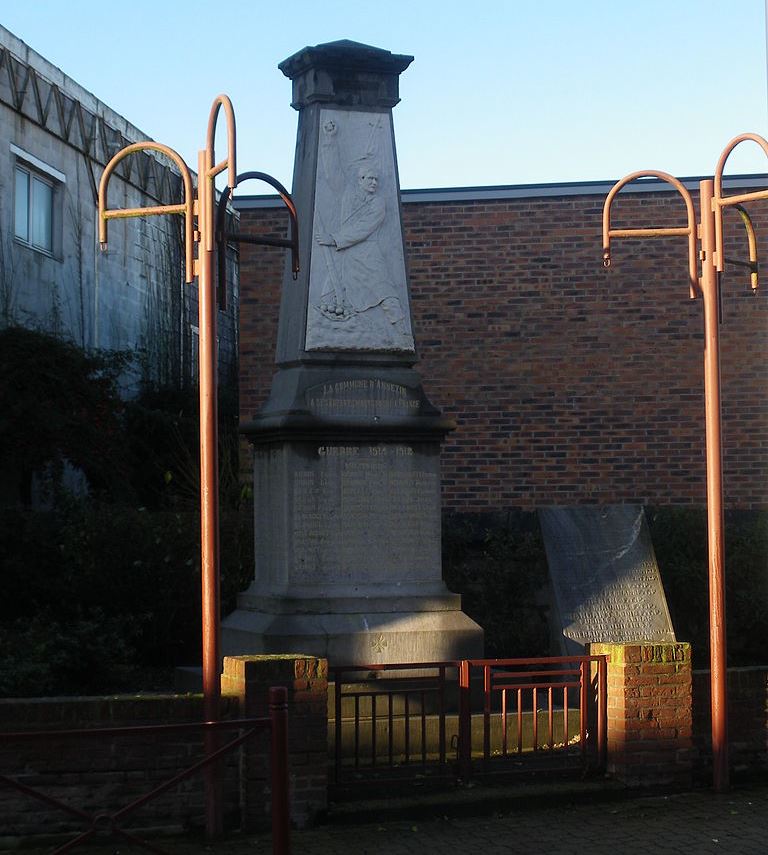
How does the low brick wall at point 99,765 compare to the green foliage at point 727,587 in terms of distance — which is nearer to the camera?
the low brick wall at point 99,765

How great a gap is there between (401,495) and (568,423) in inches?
243

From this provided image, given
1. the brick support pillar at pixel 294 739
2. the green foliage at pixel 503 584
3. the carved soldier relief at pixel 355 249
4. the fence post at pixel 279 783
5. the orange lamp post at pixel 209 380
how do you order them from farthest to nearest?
the green foliage at pixel 503 584
the carved soldier relief at pixel 355 249
the brick support pillar at pixel 294 739
the orange lamp post at pixel 209 380
the fence post at pixel 279 783

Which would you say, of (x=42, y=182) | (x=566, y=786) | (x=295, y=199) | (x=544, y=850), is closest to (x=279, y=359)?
(x=295, y=199)

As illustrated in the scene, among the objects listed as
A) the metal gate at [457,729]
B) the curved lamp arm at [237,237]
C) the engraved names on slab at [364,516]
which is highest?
the curved lamp arm at [237,237]

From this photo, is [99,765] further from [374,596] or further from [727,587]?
[727,587]

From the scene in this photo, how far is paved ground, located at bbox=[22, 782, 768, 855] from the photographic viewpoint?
7.12m

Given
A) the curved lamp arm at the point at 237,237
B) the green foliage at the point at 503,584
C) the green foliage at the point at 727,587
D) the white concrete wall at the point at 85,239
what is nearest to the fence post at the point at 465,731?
the curved lamp arm at the point at 237,237

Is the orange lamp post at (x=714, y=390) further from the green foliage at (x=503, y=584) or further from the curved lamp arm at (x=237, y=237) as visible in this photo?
the green foliage at (x=503, y=584)

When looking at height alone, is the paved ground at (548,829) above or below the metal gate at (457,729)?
below

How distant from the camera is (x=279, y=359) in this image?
10.5 metres

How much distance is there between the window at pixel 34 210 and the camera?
17.7 metres

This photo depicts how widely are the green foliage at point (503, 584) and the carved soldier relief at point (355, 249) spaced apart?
355cm

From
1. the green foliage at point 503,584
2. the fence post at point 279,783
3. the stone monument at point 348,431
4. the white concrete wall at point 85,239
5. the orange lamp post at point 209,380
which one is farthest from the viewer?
the white concrete wall at point 85,239

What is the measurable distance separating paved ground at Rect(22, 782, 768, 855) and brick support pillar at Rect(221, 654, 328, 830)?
0.49ft
